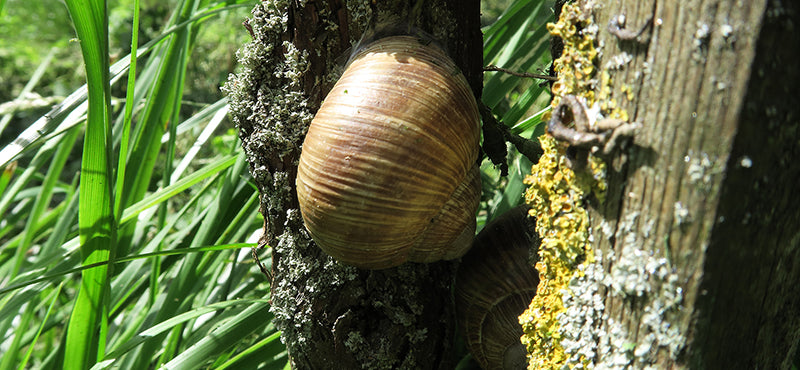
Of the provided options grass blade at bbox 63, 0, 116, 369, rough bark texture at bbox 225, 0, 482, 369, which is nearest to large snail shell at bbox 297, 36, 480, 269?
rough bark texture at bbox 225, 0, 482, 369

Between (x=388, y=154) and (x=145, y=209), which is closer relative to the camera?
(x=388, y=154)

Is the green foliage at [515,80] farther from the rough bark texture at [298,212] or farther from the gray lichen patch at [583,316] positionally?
the gray lichen patch at [583,316]

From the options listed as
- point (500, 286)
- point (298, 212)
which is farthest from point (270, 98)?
point (500, 286)

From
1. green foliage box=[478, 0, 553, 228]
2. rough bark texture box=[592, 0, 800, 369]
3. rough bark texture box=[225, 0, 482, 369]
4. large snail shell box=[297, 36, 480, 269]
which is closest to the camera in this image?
rough bark texture box=[592, 0, 800, 369]

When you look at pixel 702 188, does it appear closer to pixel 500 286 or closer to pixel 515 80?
pixel 500 286

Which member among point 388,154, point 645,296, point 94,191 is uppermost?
point 94,191

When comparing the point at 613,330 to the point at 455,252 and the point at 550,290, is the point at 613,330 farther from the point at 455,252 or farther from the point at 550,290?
the point at 455,252

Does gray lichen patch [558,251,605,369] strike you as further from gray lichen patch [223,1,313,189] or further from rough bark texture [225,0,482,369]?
gray lichen patch [223,1,313,189]
